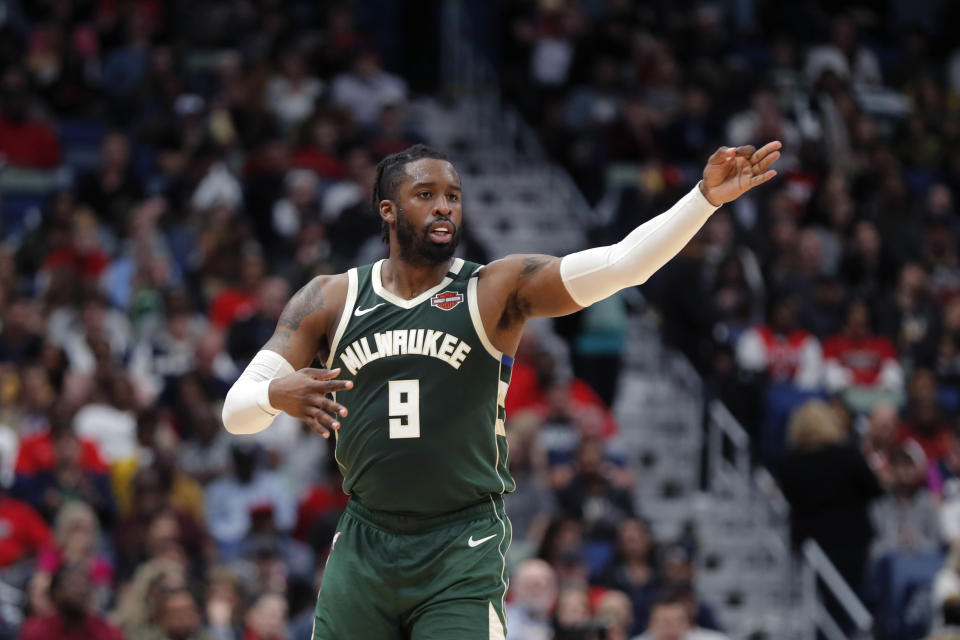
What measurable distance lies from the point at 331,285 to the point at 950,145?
14.3m

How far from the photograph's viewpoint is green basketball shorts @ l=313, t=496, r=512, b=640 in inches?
221

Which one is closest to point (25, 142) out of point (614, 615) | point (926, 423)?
point (614, 615)

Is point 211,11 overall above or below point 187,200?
above

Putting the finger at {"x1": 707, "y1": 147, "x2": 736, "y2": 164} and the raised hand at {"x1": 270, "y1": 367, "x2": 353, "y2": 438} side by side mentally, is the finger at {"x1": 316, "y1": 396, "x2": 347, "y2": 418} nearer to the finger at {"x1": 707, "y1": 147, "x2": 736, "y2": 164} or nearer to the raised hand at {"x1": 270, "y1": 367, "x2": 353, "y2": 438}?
the raised hand at {"x1": 270, "y1": 367, "x2": 353, "y2": 438}

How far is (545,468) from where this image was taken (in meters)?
12.5

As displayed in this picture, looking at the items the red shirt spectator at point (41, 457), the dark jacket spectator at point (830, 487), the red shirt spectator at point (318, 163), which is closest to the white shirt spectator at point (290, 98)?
the red shirt spectator at point (318, 163)

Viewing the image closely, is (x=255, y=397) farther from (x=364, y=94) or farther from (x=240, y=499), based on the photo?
(x=364, y=94)

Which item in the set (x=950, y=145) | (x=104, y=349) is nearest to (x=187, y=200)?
(x=104, y=349)

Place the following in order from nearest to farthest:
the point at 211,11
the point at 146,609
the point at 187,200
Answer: the point at 146,609, the point at 187,200, the point at 211,11

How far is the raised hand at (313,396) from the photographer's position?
522 centimetres

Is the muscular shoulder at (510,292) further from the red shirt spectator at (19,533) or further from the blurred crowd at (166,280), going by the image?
the red shirt spectator at (19,533)

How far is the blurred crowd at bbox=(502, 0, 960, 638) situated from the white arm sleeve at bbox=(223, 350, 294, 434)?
17.6 feet

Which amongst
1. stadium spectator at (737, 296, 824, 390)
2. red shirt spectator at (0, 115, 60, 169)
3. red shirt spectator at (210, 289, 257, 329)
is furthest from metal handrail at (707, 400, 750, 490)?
red shirt spectator at (0, 115, 60, 169)

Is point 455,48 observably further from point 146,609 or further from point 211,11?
Result: point 146,609
